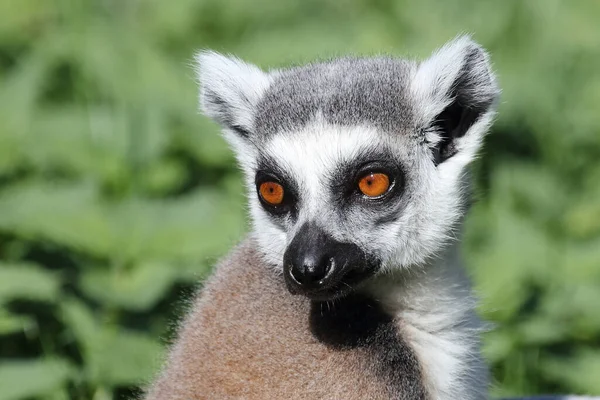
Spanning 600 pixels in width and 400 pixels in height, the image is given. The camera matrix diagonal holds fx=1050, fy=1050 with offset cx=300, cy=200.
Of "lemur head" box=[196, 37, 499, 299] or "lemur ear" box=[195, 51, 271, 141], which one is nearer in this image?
"lemur head" box=[196, 37, 499, 299]

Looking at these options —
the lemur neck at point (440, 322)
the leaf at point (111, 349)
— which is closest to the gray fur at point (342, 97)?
the lemur neck at point (440, 322)

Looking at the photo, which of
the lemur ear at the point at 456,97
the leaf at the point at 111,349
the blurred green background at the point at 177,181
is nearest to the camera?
the lemur ear at the point at 456,97

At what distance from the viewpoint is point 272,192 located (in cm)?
408

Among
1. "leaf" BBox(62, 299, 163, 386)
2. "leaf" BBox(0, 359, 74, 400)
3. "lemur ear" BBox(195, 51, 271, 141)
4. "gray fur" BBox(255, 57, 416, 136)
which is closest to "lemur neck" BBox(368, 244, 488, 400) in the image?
"gray fur" BBox(255, 57, 416, 136)

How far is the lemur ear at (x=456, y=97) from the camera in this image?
4.18m

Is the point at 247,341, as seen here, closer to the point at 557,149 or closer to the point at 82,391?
the point at 82,391

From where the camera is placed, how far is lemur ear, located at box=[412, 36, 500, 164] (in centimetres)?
418

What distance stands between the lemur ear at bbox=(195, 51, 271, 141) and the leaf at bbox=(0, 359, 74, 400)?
51.8 inches

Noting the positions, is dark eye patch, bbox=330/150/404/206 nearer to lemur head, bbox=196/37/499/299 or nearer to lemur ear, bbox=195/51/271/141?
lemur head, bbox=196/37/499/299

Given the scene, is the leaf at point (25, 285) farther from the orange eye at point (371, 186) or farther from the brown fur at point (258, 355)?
the orange eye at point (371, 186)

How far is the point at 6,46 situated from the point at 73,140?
2.43 meters

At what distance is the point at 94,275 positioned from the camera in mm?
5504

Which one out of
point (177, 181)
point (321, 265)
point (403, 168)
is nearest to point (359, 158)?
point (403, 168)

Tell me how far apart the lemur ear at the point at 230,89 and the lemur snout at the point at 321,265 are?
0.76 m
